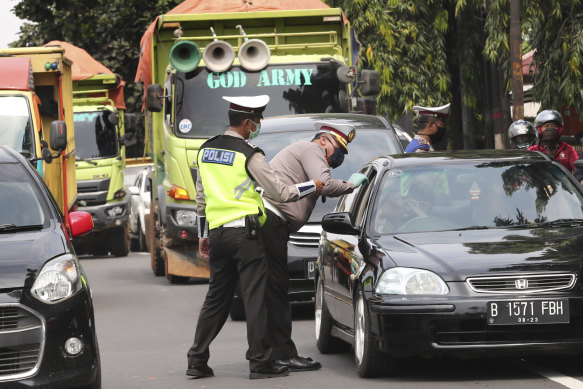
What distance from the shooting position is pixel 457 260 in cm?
851

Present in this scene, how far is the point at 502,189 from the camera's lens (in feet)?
31.4

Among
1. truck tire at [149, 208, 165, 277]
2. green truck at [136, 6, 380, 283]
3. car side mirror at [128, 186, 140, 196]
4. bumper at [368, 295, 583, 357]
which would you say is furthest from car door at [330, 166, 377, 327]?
car side mirror at [128, 186, 140, 196]

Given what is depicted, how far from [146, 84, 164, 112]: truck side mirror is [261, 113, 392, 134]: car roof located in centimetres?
320

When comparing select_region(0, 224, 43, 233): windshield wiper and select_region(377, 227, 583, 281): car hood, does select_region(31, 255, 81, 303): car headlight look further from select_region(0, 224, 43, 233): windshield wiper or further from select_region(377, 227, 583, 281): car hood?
select_region(377, 227, 583, 281): car hood

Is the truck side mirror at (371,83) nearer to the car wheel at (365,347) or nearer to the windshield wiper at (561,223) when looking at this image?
the windshield wiper at (561,223)

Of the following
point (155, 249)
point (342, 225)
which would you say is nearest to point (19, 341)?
point (342, 225)

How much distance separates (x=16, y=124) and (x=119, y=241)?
12725mm

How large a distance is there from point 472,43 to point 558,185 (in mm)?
17322

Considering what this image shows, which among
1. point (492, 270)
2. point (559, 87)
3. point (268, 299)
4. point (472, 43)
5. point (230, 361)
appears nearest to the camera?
point (492, 270)

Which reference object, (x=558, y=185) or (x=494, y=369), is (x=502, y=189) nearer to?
(x=558, y=185)

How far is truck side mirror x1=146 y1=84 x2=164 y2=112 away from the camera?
17516mm

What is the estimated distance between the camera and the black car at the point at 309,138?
1294cm

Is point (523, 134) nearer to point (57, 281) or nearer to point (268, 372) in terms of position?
point (268, 372)

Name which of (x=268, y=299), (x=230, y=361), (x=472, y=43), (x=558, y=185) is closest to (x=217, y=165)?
(x=268, y=299)
